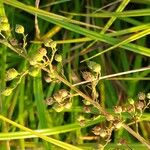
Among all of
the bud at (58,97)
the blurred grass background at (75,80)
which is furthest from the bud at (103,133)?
the blurred grass background at (75,80)

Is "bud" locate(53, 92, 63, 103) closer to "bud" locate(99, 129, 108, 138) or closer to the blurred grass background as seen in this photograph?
"bud" locate(99, 129, 108, 138)

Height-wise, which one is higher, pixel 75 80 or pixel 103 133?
pixel 75 80

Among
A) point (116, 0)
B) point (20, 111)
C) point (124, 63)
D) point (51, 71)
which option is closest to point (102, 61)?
point (124, 63)

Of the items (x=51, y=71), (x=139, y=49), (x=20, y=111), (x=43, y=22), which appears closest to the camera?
(x=51, y=71)

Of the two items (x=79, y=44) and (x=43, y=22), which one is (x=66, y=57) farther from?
(x=43, y=22)

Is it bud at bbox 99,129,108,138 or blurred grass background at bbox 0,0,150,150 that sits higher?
blurred grass background at bbox 0,0,150,150

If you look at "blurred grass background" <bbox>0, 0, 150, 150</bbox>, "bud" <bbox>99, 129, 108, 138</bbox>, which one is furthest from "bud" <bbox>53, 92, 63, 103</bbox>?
"blurred grass background" <bbox>0, 0, 150, 150</bbox>

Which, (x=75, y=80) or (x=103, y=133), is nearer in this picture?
(x=103, y=133)

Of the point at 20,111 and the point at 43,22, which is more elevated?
the point at 43,22

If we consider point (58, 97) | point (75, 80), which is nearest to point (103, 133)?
point (58, 97)

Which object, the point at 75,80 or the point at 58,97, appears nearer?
the point at 58,97

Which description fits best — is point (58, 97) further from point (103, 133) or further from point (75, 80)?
point (75, 80)
